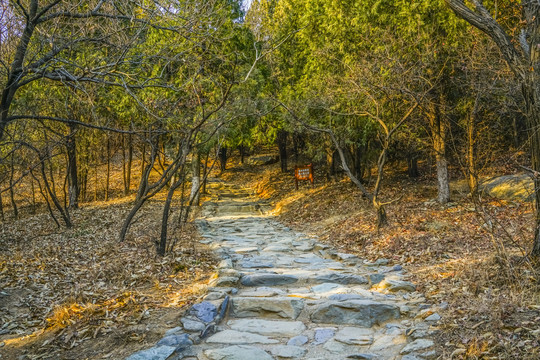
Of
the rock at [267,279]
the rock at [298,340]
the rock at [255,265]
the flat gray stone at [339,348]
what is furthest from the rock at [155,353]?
the rock at [255,265]

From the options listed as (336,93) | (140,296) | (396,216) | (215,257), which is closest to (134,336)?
(140,296)

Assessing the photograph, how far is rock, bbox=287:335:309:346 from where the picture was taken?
4.26 meters

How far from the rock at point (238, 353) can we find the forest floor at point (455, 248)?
5.22ft

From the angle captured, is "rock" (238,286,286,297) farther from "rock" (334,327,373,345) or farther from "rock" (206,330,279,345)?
"rock" (334,327,373,345)

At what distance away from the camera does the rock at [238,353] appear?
151 inches

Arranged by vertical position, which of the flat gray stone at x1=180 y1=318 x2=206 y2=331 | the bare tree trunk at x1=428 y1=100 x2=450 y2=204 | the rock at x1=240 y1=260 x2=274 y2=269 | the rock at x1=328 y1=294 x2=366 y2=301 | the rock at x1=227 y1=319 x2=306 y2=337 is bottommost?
the rock at x1=240 y1=260 x2=274 y2=269

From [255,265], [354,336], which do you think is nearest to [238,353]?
[354,336]

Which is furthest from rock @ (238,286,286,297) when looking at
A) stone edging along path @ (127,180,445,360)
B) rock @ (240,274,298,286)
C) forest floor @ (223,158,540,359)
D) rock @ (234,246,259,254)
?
rock @ (234,246,259,254)

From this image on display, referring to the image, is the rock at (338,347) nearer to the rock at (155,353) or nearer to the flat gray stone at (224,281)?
the rock at (155,353)

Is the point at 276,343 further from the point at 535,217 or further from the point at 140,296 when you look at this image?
the point at 535,217

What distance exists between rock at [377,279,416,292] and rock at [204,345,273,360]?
2.48 meters

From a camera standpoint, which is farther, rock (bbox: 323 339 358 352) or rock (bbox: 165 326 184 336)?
rock (bbox: 165 326 184 336)

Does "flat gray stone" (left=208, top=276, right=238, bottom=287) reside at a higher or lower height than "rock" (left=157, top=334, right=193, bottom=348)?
lower

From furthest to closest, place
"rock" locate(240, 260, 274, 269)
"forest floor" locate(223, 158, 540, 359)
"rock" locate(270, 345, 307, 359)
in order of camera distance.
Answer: "rock" locate(240, 260, 274, 269) → "rock" locate(270, 345, 307, 359) → "forest floor" locate(223, 158, 540, 359)
